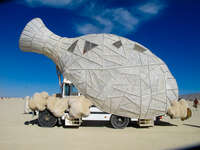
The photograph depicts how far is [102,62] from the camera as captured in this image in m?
9.23

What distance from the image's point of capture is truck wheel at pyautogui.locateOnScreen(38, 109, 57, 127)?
9023 mm

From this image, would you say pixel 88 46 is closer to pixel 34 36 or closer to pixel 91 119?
pixel 34 36

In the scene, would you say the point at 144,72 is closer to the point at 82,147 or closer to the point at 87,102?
the point at 87,102

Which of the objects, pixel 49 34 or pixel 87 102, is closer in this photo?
pixel 87 102

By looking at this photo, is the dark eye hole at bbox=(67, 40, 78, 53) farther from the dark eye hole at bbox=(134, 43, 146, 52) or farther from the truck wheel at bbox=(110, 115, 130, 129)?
the truck wheel at bbox=(110, 115, 130, 129)

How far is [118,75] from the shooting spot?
8.95 m


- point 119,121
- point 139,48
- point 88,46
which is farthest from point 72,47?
point 119,121

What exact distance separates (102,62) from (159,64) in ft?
10.6

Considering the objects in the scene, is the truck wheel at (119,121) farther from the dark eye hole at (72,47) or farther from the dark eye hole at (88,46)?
the dark eye hole at (72,47)

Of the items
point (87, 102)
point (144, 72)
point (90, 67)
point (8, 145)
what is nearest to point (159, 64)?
point (144, 72)

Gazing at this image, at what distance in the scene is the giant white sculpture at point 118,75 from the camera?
8.84m

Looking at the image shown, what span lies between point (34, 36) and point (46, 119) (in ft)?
17.0

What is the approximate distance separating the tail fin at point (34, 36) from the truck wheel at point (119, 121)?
610 centimetres

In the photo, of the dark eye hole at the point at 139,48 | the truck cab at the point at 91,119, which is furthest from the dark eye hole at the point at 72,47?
the dark eye hole at the point at 139,48
